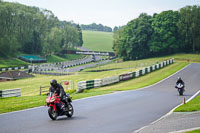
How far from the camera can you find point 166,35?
104062mm

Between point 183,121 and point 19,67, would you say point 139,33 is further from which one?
point 183,121

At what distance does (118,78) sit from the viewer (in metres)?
46.1

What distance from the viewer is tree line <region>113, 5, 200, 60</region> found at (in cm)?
10506

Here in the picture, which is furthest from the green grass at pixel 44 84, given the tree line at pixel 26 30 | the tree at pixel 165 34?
the tree line at pixel 26 30

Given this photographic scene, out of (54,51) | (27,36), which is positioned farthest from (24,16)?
(54,51)

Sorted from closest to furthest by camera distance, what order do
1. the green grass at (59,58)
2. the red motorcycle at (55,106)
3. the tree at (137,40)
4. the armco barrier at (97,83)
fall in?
the red motorcycle at (55,106), the armco barrier at (97,83), the tree at (137,40), the green grass at (59,58)

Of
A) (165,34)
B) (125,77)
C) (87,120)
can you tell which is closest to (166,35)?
(165,34)

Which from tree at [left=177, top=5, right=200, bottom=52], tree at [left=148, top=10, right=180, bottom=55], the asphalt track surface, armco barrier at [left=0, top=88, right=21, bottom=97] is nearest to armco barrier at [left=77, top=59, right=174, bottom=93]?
armco barrier at [left=0, top=88, right=21, bottom=97]

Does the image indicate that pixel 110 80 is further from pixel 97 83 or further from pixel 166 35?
pixel 166 35

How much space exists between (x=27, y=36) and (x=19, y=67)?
36.0m

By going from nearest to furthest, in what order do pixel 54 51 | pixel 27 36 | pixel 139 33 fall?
pixel 139 33
pixel 27 36
pixel 54 51

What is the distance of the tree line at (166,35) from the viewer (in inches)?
4136

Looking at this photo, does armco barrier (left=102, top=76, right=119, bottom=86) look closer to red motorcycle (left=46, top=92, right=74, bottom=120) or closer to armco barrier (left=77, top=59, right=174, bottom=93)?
armco barrier (left=77, top=59, right=174, bottom=93)

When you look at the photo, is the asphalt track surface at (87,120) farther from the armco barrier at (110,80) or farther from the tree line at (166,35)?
the tree line at (166,35)
